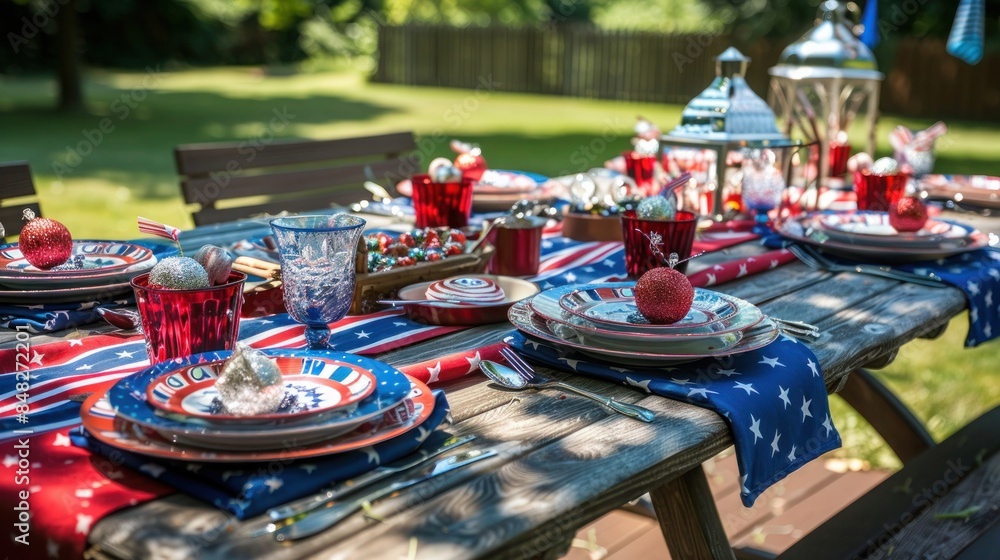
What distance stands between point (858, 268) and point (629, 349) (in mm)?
976

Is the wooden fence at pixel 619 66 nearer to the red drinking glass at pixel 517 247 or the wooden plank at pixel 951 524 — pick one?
the wooden plank at pixel 951 524

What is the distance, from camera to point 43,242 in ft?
5.93

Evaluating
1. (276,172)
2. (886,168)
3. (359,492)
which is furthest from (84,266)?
(886,168)

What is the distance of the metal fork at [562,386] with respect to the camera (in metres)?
1.34

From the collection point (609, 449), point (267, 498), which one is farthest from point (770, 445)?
point (267, 498)

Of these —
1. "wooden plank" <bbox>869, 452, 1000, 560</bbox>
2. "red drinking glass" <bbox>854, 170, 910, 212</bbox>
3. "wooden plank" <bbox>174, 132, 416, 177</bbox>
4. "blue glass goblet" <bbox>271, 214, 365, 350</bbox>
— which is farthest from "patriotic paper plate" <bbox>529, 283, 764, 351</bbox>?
"wooden plank" <bbox>174, 132, 416, 177</bbox>

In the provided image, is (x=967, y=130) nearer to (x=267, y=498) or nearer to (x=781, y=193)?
(x=781, y=193)

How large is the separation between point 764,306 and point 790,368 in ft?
1.40

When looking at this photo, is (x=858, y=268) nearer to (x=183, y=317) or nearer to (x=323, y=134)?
(x=183, y=317)

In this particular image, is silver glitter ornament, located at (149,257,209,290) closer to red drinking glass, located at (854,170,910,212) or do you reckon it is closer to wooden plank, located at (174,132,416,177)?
wooden plank, located at (174,132,416,177)

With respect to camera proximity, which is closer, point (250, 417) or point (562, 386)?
point (250, 417)

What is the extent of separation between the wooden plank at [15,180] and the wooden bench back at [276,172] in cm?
51

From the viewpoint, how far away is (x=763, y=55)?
16516 mm

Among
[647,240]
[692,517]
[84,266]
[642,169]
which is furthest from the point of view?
[642,169]
